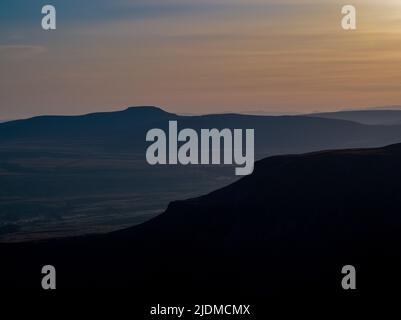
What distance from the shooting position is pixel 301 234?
90.1 meters

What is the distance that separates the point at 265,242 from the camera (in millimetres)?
92250

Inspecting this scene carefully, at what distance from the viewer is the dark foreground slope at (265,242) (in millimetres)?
83625

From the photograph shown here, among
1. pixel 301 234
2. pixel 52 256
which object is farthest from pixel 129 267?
pixel 301 234

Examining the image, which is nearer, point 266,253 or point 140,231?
point 266,253

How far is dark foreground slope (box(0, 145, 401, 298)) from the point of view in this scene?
274 ft

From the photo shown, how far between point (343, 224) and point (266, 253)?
23.0 feet
